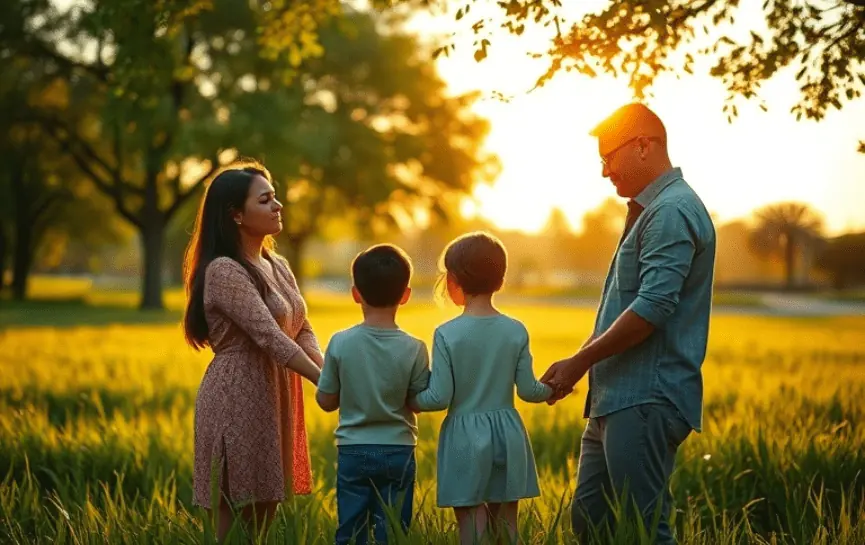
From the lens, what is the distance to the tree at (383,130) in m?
32.8

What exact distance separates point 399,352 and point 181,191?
30.0 metres

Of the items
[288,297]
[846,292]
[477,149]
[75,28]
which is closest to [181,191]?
[75,28]

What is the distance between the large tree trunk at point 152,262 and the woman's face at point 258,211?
28379 mm

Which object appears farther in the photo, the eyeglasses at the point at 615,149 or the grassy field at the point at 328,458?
the grassy field at the point at 328,458

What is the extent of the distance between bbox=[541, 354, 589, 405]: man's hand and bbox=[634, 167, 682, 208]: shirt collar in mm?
731

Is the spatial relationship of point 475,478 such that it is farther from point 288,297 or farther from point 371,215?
point 371,215

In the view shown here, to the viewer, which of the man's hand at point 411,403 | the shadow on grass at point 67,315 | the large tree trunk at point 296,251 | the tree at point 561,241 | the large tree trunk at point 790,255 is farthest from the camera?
the tree at point 561,241

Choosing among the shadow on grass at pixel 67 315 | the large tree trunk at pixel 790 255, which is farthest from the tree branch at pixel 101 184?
the large tree trunk at pixel 790 255

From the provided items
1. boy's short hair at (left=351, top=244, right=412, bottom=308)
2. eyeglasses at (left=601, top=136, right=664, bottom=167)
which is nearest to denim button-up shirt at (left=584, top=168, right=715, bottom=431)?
eyeglasses at (left=601, top=136, right=664, bottom=167)

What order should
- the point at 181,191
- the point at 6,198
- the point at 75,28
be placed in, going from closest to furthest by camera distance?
the point at 75,28 < the point at 181,191 < the point at 6,198

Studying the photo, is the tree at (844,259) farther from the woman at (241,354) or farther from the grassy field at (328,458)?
the woman at (241,354)

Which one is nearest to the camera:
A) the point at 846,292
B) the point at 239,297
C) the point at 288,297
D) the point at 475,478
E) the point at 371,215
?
the point at 475,478

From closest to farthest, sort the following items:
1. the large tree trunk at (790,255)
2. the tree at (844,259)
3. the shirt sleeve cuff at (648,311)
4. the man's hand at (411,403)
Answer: the shirt sleeve cuff at (648,311), the man's hand at (411,403), the tree at (844,259), the large tree trunk at (790,255)

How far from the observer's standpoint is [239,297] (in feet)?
13.3
